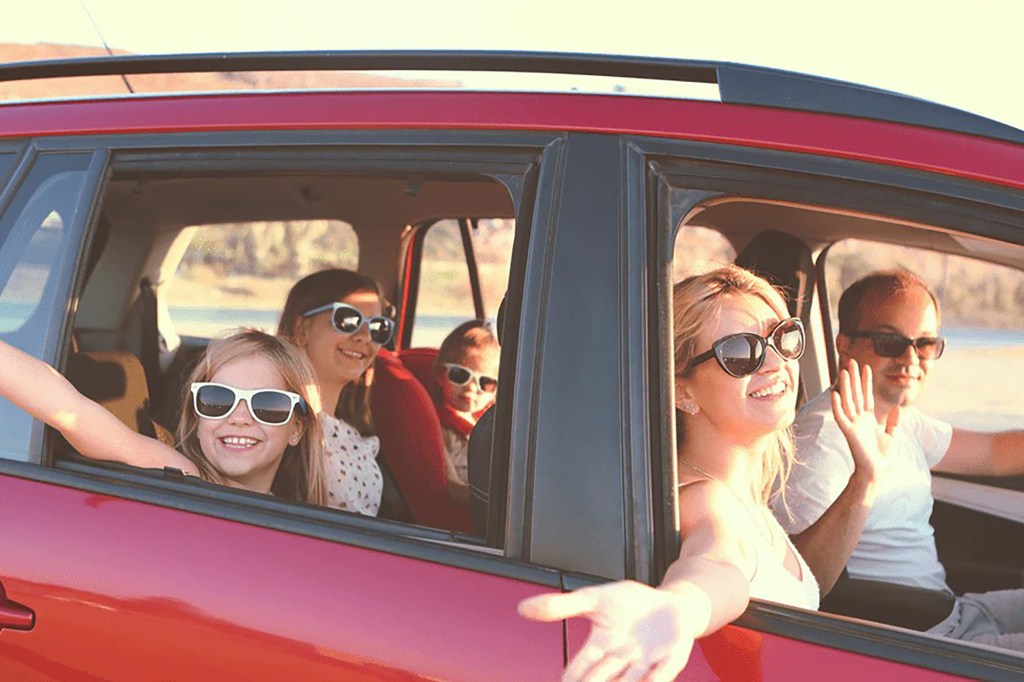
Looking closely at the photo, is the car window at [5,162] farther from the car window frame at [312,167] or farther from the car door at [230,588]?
the car door at [230,588]

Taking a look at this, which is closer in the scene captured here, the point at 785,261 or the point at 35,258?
the point at 35,258

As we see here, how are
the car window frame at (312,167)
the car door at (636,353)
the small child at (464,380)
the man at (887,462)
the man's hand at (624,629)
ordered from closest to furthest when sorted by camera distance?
the man's hand at (624,629) < the car door at (636,353) < the car window frame at (312,167) < the man at (887,462) < the small child at (464,380)

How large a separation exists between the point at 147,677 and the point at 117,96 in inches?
38.7

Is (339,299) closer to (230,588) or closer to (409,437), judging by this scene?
(409,437)

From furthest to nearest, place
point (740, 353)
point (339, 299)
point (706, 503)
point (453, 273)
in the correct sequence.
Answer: point (453, 273) → point (339, 299) → point (740, 353) → point (706, 503)

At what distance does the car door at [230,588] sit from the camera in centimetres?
153

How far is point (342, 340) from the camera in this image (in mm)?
3262

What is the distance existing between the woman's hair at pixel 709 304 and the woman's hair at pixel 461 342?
6.30 ft

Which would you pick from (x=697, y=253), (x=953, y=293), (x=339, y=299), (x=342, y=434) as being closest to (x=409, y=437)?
(x=342, y=434)

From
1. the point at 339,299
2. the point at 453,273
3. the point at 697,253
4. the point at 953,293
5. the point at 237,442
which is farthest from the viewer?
the point at 453,273

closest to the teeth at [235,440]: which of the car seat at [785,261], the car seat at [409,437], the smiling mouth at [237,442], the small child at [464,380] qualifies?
the smiling mouth at [237,442]

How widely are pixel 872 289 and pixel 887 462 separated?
45 cm

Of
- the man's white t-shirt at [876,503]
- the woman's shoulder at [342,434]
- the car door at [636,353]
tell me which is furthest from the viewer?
the woman's shoulder at [342,434]

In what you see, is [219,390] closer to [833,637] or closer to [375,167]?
[375,167]
